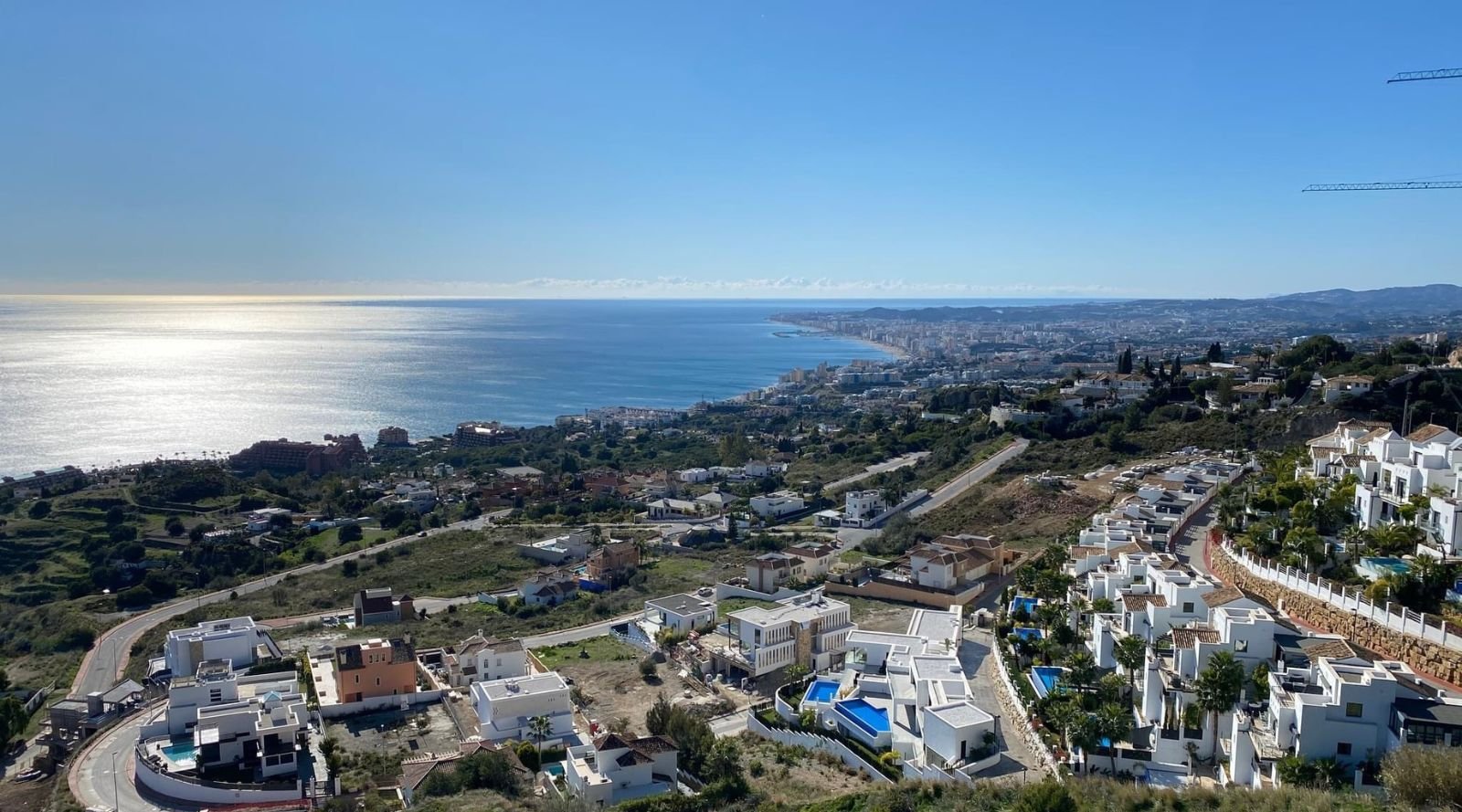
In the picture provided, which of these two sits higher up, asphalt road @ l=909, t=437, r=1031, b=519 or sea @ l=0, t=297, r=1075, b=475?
Answer: asphalt road @ l=909, t=437, r=1031, b=519

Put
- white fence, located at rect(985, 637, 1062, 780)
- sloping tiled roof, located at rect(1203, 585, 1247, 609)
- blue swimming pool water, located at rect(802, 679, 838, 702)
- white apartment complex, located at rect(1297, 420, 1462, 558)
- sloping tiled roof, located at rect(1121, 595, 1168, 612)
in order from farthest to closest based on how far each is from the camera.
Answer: blue swimming pool water, located at rect(802, 679, 838, 702)
sloping tiled roof, located at rect(1121, 595, 1168, 612)
white apartment complex, located at rect(1297, 420, 1462, 558)
sloping tiled roof, located at rect(1203, 585, 1247, 609)
white fence, located at rect(985, 637, 1062, 780)

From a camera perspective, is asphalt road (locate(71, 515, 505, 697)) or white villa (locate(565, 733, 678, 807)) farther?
asphalt road (locate(71, 515, 505, 697))

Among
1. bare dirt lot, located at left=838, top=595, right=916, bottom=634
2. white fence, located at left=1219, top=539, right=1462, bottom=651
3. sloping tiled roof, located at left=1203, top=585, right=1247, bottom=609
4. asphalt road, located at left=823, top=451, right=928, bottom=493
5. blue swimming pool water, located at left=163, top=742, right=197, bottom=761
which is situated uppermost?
white fence, located at left=1219, top=539, right=1462, bottom=651

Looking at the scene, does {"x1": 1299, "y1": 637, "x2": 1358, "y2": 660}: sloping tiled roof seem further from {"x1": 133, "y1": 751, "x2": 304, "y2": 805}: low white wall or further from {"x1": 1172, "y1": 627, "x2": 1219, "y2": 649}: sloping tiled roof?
{"x1": 133, "y1": 751, "x2": 304, "y2": 805}: low white wall

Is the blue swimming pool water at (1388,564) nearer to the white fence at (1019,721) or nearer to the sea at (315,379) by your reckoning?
the white fence at (1019,721)

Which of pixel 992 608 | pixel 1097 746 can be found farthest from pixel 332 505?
pixel 1097 746

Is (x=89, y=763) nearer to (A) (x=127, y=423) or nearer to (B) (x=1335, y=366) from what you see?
(B) (x=1335, y=366)

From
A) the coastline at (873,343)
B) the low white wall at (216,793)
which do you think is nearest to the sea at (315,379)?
the coastline at (873,343)

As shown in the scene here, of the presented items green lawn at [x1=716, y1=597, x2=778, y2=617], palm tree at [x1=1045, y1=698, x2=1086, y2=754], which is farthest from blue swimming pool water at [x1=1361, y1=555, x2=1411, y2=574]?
green lawn at [x1=716, y1=597, x2=778, y2=617]
